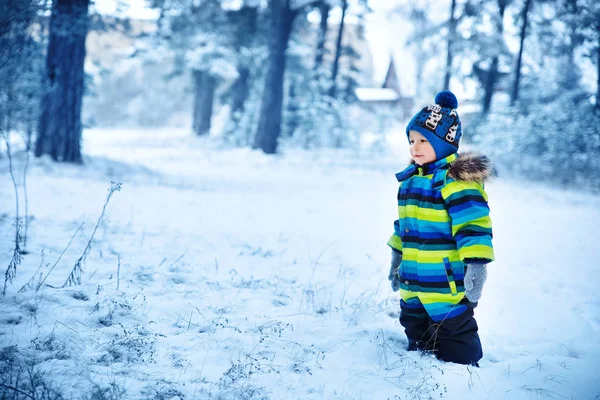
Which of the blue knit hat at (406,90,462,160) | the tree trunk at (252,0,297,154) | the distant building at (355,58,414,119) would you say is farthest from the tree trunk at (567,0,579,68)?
the distant building at (355,58,414,119)

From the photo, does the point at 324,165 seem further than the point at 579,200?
Yes

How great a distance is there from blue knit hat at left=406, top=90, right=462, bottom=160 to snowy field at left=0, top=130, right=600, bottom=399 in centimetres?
129

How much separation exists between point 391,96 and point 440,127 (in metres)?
42.3

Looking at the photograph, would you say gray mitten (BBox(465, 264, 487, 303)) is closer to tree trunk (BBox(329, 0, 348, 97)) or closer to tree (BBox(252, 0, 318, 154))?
tree (BBox(252, 0, 318, 154))

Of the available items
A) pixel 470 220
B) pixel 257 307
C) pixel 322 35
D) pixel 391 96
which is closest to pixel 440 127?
pixel 470 220

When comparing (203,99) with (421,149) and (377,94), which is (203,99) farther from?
(377,94)

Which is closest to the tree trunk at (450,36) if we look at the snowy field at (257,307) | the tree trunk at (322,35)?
the tree trunk at (322,35)

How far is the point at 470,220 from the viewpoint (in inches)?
93.4

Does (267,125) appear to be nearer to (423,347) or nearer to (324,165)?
(324,165)

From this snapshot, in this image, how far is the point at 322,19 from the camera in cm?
2044

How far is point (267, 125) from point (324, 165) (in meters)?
2.78

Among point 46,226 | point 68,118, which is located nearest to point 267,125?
point 68,118

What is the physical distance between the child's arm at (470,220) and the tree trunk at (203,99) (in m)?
21.0

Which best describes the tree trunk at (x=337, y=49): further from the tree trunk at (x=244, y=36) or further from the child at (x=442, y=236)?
the child at (x=442, y=236)
